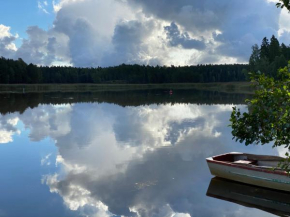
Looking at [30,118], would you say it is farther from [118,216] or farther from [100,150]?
[118,216]

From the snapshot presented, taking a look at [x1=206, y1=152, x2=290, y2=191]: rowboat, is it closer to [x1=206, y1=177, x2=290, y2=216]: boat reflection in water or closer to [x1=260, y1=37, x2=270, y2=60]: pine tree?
[x1=206, y1=177, x2=290, y2=216]: boat reflection in water


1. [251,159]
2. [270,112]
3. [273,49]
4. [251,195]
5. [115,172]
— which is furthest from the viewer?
[273,49]

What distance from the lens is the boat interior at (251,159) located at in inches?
690

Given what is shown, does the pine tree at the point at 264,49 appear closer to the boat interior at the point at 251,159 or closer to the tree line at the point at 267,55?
the tree line at the point at 267,55

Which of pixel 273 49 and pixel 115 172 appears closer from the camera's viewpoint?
pixel 115 172

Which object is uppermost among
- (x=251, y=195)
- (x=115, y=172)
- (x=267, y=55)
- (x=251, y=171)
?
(x=267, y=55)

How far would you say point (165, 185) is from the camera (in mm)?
17219

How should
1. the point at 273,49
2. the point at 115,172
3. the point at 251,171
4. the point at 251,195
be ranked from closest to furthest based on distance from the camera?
the point at 251,195, the point at 251,171, the point at 115,172, the point at 273,49

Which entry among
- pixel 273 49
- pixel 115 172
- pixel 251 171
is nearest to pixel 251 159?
pixel 251 171

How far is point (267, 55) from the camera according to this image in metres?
133

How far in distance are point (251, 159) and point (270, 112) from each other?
33.9 ft

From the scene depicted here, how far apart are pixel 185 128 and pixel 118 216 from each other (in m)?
22.9

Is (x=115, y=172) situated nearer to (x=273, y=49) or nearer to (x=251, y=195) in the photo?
(x=251, y=195)

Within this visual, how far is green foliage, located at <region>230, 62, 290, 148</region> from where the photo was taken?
28.9 feet
